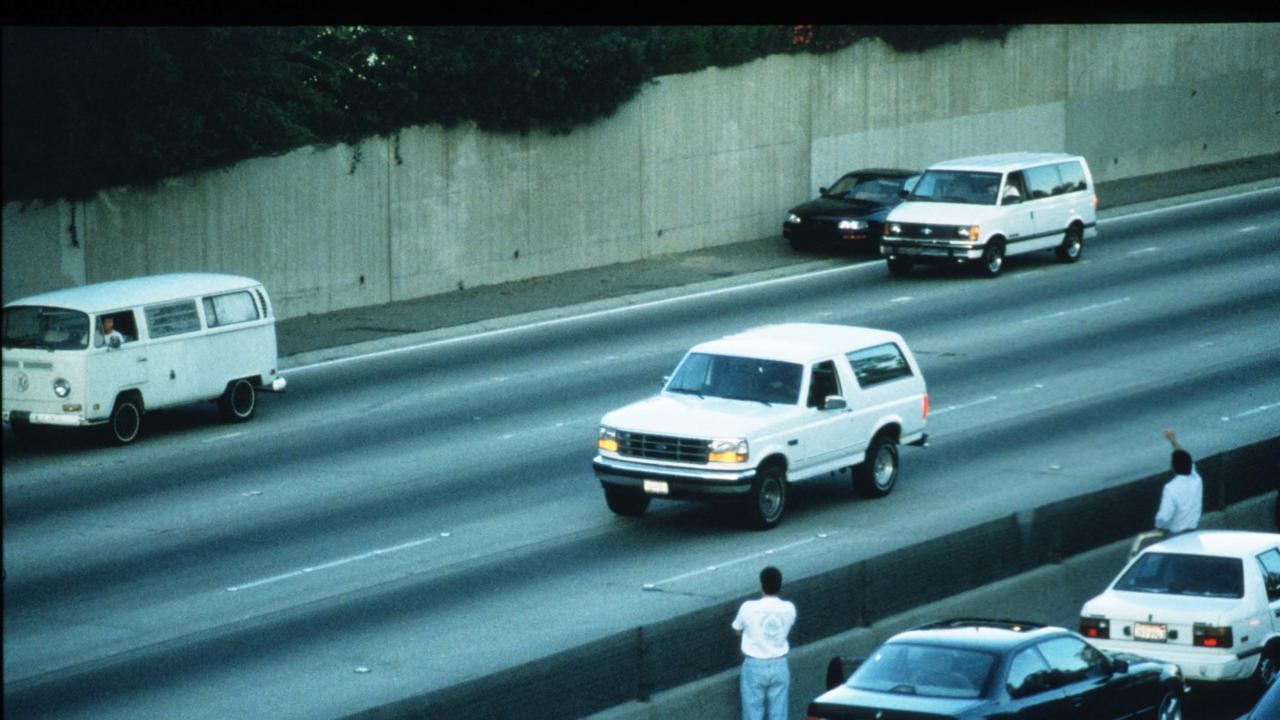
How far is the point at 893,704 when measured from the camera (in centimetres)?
1107

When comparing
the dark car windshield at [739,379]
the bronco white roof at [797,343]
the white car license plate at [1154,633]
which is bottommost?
the white car license plate at [1154,633]

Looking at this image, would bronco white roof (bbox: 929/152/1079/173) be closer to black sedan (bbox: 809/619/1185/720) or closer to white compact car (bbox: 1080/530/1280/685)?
white compact car (bbox: 1080/530/1280/685)

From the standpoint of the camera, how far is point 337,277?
1309 inches

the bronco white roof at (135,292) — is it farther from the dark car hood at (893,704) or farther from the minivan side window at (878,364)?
the dark car hood at (893,704)

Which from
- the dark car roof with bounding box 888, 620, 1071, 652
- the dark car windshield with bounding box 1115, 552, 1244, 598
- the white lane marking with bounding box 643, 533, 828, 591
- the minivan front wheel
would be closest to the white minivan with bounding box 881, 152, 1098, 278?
the minivan front wheel

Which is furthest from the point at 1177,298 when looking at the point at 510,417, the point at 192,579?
the point at 192,579

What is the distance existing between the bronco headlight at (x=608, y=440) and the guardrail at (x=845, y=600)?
4.77 metres

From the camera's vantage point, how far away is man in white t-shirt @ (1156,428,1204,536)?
1666 centimetres

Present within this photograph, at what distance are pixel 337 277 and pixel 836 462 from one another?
15.7 meters

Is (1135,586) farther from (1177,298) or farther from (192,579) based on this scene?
(1177,298)

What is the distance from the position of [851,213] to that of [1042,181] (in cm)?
420

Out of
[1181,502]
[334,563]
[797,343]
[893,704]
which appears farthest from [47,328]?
[893,704]

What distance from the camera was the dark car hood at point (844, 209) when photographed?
37959 mm

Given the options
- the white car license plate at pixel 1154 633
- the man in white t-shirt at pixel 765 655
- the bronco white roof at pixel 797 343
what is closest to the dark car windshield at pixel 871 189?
the bronco white roof at pixel 797 343
